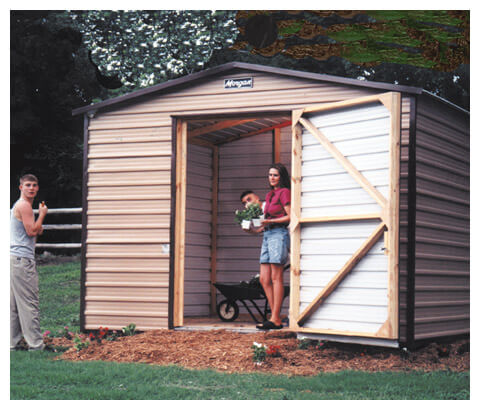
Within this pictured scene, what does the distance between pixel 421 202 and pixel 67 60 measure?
1208 cm

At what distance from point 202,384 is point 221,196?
542 cm

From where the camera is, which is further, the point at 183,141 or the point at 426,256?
the point at 183,141

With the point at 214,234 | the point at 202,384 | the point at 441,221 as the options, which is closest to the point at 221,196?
the point at 214,234

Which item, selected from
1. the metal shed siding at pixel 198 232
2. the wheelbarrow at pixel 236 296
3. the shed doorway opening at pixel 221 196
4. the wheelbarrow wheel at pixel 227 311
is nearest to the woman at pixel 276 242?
the wheelbarrow at pixel 236 296

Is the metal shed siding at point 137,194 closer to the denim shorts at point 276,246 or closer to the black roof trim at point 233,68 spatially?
the black roof trim at point 233,68

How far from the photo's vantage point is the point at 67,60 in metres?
18.2

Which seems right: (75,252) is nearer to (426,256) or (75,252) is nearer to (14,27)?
(14,27)

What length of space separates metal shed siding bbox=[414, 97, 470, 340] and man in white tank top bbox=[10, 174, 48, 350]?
14.3ft

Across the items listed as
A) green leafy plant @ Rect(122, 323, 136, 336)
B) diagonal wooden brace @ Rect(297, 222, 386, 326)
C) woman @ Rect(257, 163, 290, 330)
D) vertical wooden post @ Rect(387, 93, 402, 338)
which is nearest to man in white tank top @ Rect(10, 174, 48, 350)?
green leafy plant @ Rect(122, 323, 136, 336)

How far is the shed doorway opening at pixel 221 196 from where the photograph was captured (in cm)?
1140
